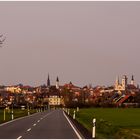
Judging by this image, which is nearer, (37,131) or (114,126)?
(37,131)

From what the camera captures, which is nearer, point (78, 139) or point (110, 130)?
point (78, 139)

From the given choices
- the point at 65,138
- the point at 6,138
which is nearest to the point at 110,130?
the point at 65,138

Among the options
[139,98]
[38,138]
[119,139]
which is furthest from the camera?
[139,98]

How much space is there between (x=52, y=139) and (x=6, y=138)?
2.19m

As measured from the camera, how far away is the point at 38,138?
22.7m

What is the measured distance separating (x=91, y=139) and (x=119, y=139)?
135 centimetres

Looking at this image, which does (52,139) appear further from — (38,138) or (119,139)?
(119,139)

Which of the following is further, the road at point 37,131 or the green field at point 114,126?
the green field at point 114,126

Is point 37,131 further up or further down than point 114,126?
further down

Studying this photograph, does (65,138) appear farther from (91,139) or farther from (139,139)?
(139,139)

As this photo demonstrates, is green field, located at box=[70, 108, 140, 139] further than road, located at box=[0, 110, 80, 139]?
Yes

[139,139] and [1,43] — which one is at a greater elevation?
[1,43]

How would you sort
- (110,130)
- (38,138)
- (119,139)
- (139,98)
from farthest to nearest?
1. (139,98)
2. (110,130)
3. (38,138)
4. (119,139)

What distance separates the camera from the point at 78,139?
22.6 meters
